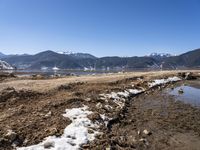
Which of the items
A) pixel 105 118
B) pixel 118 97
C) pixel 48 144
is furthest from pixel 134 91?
pixel 48 144

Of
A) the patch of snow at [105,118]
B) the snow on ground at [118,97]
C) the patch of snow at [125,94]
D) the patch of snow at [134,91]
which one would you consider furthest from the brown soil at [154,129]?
the patch of snow at [134,91]

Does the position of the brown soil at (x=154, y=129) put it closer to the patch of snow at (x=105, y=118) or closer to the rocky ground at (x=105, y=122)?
the rocky ground at (x=105, y=122)

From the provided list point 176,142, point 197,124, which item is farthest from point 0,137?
point 197,124

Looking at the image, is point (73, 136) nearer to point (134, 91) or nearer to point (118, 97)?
point (118, 97)

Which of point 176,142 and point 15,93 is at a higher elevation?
point 15,93

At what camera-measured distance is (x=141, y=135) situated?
18062 mm

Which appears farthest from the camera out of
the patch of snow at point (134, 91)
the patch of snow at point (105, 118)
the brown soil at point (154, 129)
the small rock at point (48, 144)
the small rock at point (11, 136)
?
the patch of snow at point (134, 91)

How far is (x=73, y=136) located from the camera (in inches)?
607

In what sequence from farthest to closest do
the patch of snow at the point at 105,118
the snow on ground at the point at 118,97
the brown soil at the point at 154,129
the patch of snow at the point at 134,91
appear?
1. the patch of snow at the point at 134,91
2. the snow on ground at the point at 118,97
3. the patch of snow at the point at 105,118
4. the brown soil at the point at 154,129

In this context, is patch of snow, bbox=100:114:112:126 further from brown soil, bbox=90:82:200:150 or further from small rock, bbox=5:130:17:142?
small rock, bbox=5:130:17:142

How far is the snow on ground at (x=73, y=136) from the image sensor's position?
1392 cm

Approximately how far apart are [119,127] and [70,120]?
3285mm

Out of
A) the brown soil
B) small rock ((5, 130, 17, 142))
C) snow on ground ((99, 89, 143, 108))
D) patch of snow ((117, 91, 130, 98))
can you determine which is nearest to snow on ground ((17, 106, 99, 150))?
the brown soil

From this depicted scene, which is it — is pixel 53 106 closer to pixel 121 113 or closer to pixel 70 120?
pixel 70 120
